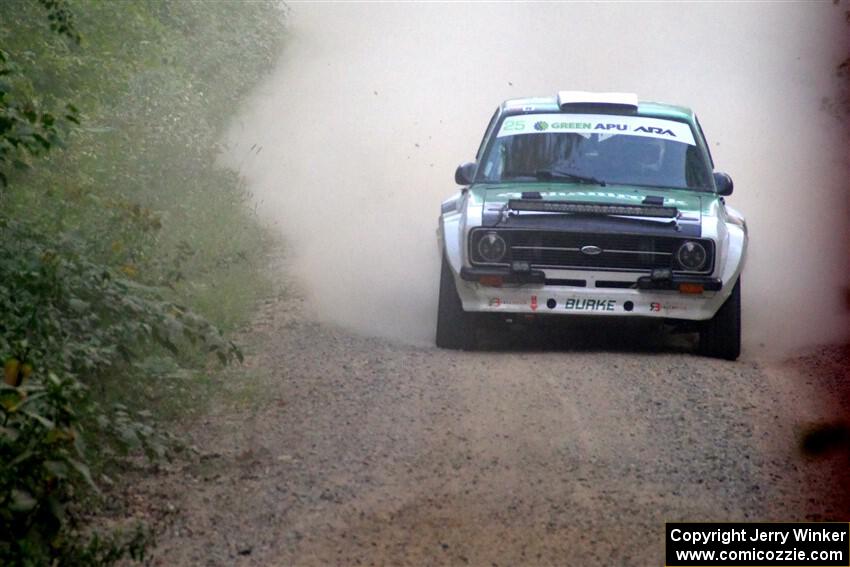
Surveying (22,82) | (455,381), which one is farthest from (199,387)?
(22,82)

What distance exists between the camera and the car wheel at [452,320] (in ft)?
32.1

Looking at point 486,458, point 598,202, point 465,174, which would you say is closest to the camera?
point 486,458

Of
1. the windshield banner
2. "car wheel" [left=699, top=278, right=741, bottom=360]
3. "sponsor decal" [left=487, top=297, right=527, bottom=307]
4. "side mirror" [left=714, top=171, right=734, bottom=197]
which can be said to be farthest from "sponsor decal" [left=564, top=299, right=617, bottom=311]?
the windshield banner

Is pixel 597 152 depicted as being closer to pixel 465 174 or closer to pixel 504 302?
pixel 465 174

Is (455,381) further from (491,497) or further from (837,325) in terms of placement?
(837,325)

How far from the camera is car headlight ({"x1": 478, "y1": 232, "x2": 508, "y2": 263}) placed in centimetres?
949

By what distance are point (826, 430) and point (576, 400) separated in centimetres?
144

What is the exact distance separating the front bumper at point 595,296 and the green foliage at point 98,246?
1.98 meters

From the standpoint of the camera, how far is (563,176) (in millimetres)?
10336

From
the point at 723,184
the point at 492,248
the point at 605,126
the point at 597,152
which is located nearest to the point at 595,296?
the point at 492,248

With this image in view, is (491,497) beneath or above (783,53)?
beneath

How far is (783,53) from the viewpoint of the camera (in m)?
28.9

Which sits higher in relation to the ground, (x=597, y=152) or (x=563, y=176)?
(x=597, y=152)

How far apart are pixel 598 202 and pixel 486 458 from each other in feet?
10.3
